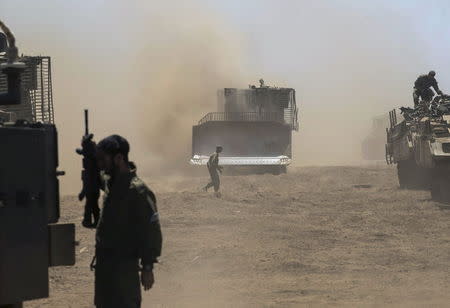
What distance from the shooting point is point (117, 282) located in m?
4.10

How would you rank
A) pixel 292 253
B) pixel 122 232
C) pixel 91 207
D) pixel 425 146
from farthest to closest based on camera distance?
pixel 425 146
pixel 292 253
pixel 91 207
pixel 122 232

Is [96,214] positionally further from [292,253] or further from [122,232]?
[292,253]

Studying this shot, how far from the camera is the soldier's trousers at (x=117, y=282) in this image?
161 inches

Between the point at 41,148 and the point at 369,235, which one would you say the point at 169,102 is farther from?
the point at 41,148

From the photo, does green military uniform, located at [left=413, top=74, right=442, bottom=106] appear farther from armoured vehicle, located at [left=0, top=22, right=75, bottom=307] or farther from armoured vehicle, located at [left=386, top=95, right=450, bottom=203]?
armoured vehicle, located at [left=0, top=22, right=75, bottom=307]

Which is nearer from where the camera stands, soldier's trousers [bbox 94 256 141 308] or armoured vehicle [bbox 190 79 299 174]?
soldier's trousers [bbox 94 256 141 308]

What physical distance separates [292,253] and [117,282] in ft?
18.7

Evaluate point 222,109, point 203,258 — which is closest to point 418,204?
point 203,258

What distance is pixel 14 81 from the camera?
3.87 metres

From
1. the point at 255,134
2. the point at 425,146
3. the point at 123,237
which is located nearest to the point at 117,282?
the point at 123,237

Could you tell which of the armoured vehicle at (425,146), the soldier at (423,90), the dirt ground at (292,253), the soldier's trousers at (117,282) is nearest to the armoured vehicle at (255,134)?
the armoured vehicle at (425,146)

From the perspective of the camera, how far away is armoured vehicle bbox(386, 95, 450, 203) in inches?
560

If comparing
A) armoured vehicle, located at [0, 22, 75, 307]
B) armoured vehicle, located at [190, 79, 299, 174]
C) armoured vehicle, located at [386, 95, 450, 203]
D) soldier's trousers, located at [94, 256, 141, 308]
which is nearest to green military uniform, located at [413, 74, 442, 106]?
armoured vehicle, located at [386, 95, 450, 203]

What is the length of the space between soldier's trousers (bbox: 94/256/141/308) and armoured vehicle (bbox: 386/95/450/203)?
34.9 ft
